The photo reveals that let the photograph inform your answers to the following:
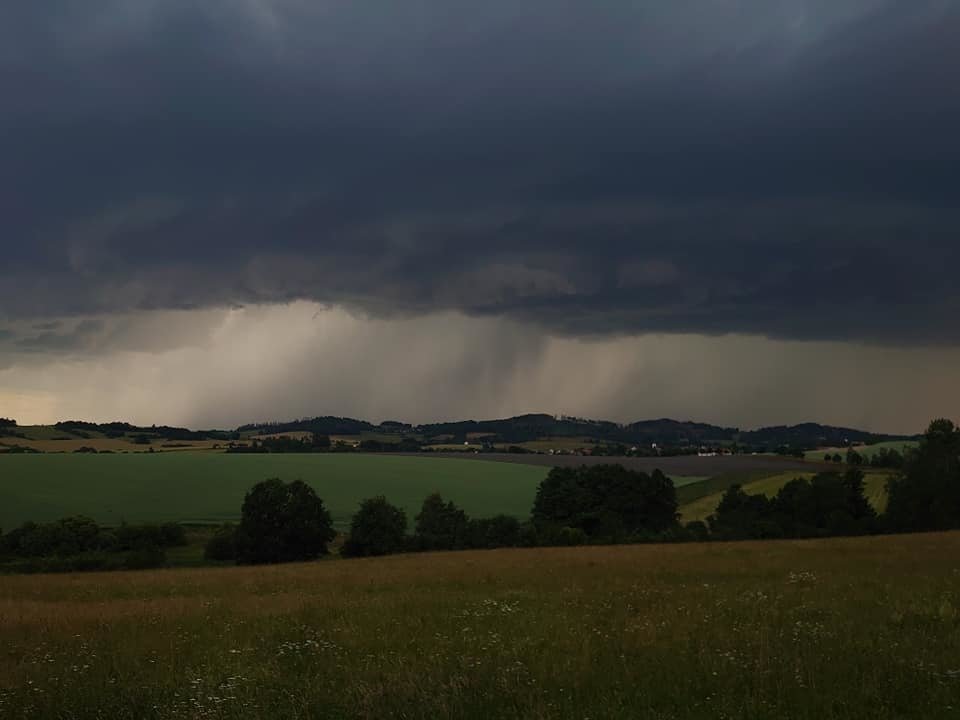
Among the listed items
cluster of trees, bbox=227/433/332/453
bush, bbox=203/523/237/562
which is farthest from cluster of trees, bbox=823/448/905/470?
cluster of trees, bbox=227/433/332/453

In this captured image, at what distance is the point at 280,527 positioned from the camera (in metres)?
66.2

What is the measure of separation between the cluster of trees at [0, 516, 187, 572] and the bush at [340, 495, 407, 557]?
1543 centimetres

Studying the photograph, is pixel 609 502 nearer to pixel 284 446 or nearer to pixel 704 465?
pixel 704 465

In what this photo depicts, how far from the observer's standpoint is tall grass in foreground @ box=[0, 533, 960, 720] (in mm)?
8555

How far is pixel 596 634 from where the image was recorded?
12.8m

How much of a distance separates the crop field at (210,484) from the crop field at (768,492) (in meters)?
20.1

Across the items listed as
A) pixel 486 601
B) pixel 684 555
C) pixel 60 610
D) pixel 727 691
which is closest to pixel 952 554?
pixel 684 555

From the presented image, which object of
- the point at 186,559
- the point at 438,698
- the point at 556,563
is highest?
the point at 438,698

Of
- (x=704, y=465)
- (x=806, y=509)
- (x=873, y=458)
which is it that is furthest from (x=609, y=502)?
(x=873, y=458)

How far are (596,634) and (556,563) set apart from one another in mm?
17877

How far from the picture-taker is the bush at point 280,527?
6594cm

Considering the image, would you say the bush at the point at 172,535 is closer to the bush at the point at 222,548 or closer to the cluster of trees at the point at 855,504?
the bush at the point at 222,548

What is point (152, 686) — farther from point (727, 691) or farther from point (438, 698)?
point (727, 691)

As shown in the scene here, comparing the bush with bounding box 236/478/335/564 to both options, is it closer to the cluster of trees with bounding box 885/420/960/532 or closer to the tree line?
the tree line
